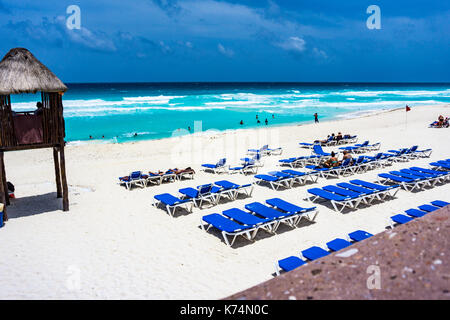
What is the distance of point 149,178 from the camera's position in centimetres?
1101

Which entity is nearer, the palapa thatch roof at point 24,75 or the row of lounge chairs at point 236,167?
the palapa thatch roof at point 24,75

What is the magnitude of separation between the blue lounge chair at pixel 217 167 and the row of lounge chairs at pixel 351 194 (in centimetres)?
403

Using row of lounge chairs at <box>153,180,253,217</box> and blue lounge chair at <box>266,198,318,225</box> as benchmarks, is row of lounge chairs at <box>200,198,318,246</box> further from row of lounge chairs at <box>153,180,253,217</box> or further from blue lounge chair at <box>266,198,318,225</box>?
row of lounge chairs at <box>153,180,253,217</box>

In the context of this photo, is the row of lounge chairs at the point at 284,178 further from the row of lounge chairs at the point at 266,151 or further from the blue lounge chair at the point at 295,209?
the row of lounge chairs at the point at 266,151

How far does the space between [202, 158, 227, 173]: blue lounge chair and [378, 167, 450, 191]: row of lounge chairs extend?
521cm

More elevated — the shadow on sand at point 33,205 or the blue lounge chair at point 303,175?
the blue lounge chair at point 303,175

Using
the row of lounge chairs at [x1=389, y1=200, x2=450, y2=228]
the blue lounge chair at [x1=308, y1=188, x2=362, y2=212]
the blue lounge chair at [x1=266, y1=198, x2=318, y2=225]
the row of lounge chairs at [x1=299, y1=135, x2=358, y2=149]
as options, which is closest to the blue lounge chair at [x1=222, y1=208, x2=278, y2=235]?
the blue lounge chair at [x1=266, y1=198, x2=318, y2=225]

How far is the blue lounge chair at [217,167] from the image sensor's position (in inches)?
498

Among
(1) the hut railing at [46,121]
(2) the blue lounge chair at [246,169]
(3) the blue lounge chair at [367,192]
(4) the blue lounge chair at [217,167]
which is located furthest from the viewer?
(4) the blue lounge chair at [217,167]

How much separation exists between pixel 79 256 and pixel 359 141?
1678 centimetres

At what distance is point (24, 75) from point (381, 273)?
8592mm

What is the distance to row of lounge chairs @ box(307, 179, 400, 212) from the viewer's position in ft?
27.7

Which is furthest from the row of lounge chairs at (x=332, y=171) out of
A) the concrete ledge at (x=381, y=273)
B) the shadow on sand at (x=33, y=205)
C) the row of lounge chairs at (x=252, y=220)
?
the concrete ledge at (x=381, y=273)

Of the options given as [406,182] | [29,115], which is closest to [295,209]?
[406,182]
